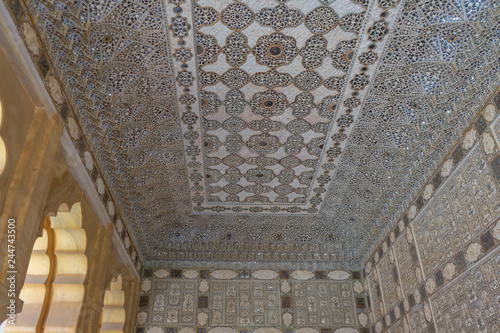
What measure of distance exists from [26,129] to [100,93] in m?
1.23

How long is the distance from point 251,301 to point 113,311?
2418mm

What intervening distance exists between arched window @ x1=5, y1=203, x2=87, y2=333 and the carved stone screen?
115 inches

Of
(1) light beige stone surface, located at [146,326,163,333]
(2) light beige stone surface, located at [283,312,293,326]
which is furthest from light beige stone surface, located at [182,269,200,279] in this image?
(2) light beige stone surface, located at [283,312,293,326]

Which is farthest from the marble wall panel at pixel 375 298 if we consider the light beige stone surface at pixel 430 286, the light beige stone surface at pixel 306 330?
the light beige stone surface at pixel 430 286

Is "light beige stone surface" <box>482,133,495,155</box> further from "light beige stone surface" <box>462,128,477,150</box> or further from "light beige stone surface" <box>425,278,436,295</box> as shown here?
"light beige stone surface" <box>425,278,436,295</box>

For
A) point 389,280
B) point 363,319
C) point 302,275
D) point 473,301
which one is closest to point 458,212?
point 473,301

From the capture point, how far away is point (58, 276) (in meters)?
4.84

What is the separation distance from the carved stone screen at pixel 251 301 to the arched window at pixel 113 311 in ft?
→ 2.03

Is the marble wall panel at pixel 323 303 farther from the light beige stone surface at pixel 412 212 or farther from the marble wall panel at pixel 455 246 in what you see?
the light beige stone surface at pixel 412 212

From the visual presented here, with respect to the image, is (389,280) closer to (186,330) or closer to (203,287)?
(203,287)

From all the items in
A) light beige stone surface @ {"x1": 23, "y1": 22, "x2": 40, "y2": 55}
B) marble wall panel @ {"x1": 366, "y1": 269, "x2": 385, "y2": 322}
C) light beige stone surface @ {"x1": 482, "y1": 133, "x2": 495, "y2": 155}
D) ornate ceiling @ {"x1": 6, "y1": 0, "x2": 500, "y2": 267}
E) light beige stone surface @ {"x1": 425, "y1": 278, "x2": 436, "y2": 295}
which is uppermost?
ornate ceiling @ {"x1": 6, "y1": 0, "x2": 500, "y2": 267}

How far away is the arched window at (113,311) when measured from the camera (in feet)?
22.4

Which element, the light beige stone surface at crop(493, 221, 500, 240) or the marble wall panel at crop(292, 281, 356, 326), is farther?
the marble wall panel at crop(292, 281, 356, 326)

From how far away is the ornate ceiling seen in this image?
397 cm
